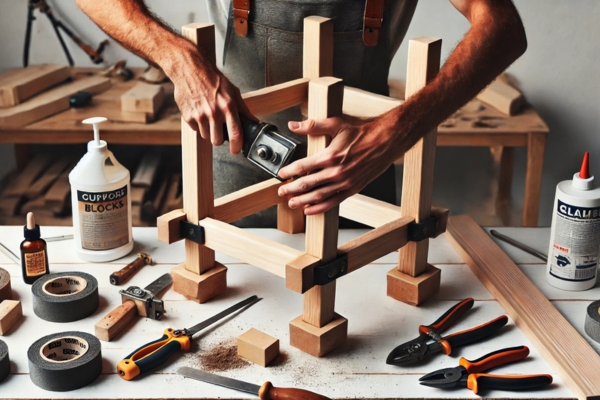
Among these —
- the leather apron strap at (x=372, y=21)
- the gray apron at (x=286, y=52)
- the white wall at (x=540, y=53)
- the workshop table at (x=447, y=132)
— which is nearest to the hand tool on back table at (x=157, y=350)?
the gray apron at (x=286, y=52)

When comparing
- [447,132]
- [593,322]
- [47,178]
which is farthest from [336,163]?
[47,178]

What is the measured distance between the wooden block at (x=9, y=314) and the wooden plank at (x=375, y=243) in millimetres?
553

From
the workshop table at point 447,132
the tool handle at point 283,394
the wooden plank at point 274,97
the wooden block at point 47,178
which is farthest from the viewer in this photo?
the wooden block at point 47,178

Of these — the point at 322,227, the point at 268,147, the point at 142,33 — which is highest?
the point at 142,33

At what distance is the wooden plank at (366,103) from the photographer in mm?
1316

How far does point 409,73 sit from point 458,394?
531 mm

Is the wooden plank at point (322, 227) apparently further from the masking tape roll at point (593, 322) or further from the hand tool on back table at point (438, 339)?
the masking tape roll at point (593, 322)

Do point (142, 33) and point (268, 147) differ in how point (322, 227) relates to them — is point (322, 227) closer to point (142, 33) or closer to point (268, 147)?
point (268, 147)

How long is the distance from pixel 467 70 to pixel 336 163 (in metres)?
0.31

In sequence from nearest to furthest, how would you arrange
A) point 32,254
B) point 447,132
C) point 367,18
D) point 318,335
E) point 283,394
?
point 283,394
point 318,335
point 32,254
point 367,18
point 447,132

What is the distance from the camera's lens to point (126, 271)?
1410mm

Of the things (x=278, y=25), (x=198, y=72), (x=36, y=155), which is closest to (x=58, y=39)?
(x=36, y=155)

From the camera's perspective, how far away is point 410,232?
1.33m

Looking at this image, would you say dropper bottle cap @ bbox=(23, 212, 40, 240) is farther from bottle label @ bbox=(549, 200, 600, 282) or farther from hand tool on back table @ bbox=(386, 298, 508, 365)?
bottle label @ bbox=(549, 200, 600, 282)
